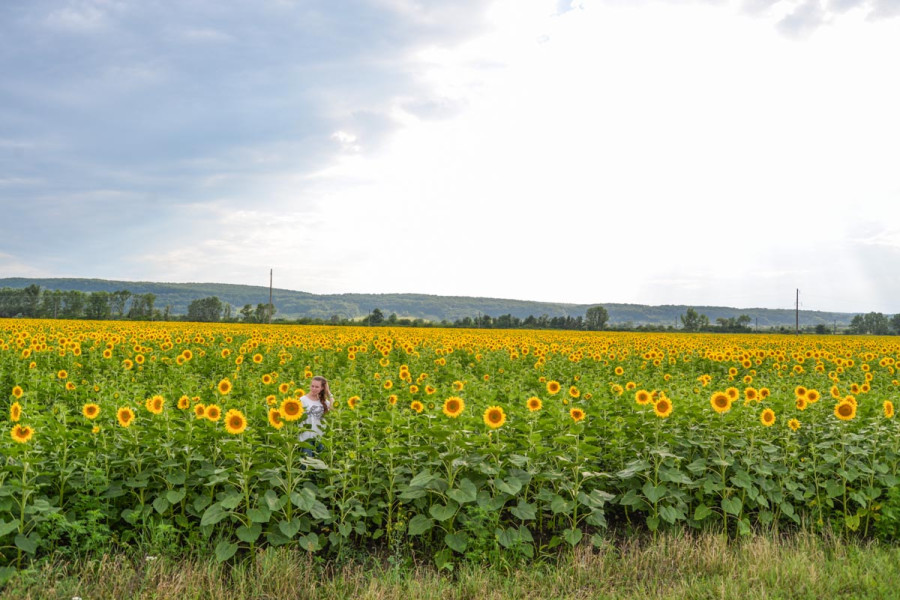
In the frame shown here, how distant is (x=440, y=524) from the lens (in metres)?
5.91

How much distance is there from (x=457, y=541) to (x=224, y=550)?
2077 millimetres

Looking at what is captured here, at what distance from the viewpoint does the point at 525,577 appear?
540 centimetres

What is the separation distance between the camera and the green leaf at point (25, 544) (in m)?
4.96

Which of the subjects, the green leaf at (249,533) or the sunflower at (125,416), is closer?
the green leaf at (249,533)

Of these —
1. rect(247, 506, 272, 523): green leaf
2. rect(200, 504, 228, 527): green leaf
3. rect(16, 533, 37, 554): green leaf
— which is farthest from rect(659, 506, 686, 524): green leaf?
rect(16, 533, 37, 554): green leaf

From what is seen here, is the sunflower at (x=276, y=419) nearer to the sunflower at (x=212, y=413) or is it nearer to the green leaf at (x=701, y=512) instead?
the sunflower at (x=212, y=413)

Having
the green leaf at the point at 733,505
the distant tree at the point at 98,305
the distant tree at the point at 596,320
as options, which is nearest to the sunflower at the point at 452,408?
the green leaf at the point at 733,505

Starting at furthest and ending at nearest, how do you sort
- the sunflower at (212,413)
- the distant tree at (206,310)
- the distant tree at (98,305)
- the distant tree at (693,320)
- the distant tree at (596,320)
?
the distant tree at (693,320) → the distant tree at (206,310) → the distant tree at (98,305) → the distant tree at (596,320) → the sunflower at (212,413)

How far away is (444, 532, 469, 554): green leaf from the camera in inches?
219

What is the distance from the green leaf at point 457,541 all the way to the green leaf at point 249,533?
1712 mm

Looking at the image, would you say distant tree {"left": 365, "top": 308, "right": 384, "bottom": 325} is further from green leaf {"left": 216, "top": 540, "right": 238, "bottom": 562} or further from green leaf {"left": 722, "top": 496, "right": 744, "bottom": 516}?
green leaf {"left": 216, "top": 540, "right": 238, "bottom": 562}

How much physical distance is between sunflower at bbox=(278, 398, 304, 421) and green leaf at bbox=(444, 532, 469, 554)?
1809 mm

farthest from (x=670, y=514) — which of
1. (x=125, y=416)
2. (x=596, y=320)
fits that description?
(x=596, y=320)

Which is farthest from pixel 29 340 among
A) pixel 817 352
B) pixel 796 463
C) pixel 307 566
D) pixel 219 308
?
pixel 219 308
